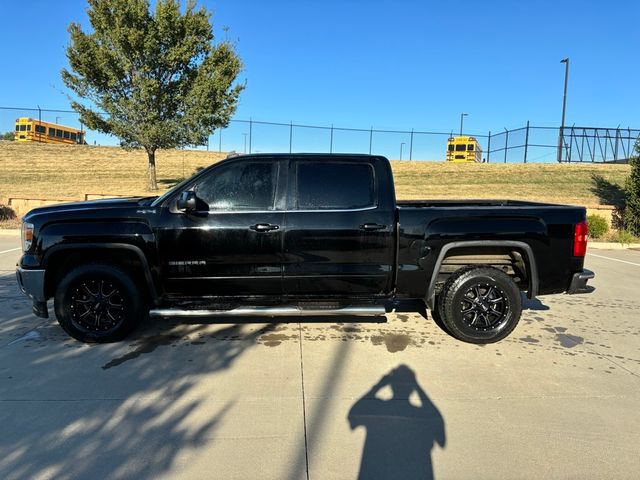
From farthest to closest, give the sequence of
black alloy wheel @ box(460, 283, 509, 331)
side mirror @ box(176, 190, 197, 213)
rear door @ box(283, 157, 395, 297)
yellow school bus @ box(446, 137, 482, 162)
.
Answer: yellow school bus @ box(446, 137, 482, 162)
black alloy wheel @ box(460, 283, 509, 331)
rear door @ box(283, 157, 395, 297)
side mirror @ box(176, 190, 197, 213)

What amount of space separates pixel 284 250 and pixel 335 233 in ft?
1.75

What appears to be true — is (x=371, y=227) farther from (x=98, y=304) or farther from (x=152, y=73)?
(x=152, y=73)

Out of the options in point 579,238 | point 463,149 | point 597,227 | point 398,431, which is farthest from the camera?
point 463,149

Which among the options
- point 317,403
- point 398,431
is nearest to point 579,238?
point 398,431

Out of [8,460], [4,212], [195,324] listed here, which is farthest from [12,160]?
[8,460]

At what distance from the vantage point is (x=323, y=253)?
4.82m

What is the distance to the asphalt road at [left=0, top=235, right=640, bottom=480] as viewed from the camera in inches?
115

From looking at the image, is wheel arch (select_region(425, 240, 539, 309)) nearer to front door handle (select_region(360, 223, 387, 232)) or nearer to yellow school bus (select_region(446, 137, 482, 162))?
front door handle (select_region(360, 223, 387, 232))

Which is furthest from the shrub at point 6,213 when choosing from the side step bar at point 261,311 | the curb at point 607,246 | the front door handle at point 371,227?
the curb at point 607,246

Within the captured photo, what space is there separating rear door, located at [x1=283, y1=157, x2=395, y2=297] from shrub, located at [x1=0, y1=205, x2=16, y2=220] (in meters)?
14.6

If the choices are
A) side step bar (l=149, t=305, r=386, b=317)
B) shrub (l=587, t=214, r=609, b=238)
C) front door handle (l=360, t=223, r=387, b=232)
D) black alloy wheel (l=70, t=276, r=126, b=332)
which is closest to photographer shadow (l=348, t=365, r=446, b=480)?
side step bar (l=149, t=305, r=386, b=317)

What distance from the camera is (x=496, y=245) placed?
4898mm

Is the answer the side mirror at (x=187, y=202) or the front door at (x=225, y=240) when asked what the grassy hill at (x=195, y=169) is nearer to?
the front door at (x=225, y=240)

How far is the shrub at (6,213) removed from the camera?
1566 cm
